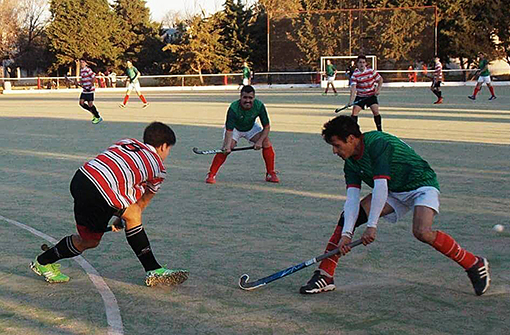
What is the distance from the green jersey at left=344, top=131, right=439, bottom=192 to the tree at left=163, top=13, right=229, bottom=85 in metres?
54.2

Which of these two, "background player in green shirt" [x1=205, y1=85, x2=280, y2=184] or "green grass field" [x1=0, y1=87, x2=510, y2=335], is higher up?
"background player in green shirt" [x1=205, y1=85, x2=280, y2=184]

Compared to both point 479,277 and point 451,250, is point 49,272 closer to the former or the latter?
point 451,250

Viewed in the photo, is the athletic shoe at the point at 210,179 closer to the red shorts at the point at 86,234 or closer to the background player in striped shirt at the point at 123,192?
the background player in striped shirt at the point at 123,192

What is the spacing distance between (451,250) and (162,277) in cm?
213

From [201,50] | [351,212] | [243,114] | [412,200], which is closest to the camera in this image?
[351,212]

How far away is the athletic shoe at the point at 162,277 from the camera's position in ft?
16.7

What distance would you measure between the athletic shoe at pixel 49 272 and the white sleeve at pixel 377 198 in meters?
2.48

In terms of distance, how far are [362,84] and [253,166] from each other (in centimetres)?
482

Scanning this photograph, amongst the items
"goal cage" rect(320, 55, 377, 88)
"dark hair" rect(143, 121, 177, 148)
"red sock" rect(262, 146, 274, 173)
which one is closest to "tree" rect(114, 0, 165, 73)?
"goal cage" rect(320, 55, 377, 88)

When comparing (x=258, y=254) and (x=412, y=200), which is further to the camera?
(x=258, y=254)

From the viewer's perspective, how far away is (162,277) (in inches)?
201

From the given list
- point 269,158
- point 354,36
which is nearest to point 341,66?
point 354,36

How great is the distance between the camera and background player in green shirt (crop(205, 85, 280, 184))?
9133mm

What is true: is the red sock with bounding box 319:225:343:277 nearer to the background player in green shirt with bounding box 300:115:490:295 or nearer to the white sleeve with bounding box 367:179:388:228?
the background player in green shirt with bounding box 300:115:490:295
